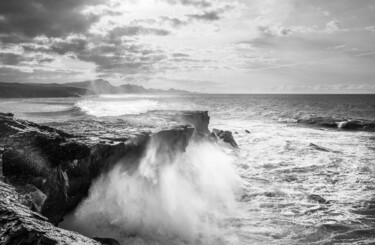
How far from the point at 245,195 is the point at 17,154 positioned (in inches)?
374

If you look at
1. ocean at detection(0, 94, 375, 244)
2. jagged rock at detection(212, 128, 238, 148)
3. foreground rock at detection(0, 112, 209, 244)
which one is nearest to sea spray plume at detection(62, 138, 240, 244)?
ocean at detection(0, 94, 375, 244)

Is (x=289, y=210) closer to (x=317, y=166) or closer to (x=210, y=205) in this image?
(x=210, y=205)

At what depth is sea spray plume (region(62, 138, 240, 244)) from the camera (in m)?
8.28

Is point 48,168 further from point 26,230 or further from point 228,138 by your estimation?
point 228,138

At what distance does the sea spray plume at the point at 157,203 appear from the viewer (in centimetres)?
828

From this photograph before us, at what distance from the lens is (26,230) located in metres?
3.68

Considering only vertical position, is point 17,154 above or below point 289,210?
above

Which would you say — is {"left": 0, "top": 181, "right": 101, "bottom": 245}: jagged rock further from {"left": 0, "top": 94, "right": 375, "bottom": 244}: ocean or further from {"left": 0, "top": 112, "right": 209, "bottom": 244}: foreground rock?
{"left": 0, "top": 94, "right": 375, "bottom": 244}: ocean

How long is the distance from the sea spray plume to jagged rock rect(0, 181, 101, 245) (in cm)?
395

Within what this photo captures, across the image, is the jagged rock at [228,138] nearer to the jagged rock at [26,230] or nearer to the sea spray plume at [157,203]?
the sea spray plume at [157,203]

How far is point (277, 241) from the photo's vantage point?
334 inches

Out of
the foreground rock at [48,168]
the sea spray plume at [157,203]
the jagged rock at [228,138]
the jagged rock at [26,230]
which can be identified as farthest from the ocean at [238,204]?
the jagged rock at [228,138]

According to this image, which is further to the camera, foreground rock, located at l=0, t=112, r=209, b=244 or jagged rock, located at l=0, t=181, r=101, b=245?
foreground rock, located at l=0, t=112, r=209, b=244

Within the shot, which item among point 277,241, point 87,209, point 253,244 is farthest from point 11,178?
point 277,241
